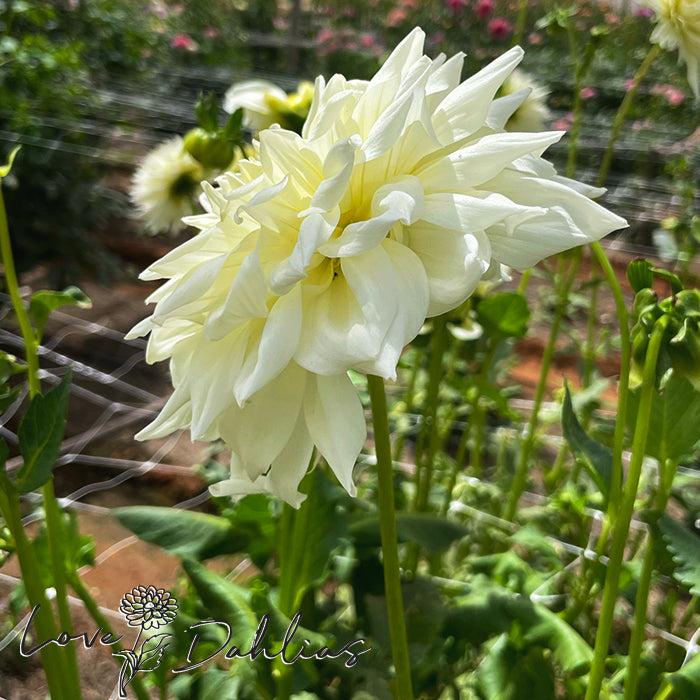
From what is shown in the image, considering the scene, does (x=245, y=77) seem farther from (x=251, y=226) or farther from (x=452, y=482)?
(x=251, y=226)

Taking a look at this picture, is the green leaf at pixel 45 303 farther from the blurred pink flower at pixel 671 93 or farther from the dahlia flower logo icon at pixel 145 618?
the blurred pink flower at pixel 671 93

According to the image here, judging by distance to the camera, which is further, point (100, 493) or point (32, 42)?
point (32, 42)

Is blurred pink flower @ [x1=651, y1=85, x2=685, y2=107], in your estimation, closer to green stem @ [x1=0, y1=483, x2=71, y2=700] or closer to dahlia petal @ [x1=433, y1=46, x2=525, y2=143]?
dahlia petal @ [x1=433, y1=46, x2=525, y2=143]

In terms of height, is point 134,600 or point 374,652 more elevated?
point 134,600

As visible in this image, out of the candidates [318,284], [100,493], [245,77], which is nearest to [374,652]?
[318,284]

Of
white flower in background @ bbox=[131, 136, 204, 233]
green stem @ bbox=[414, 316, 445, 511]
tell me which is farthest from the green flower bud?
green stem @ bbox=[414, 316, 445, 511]
